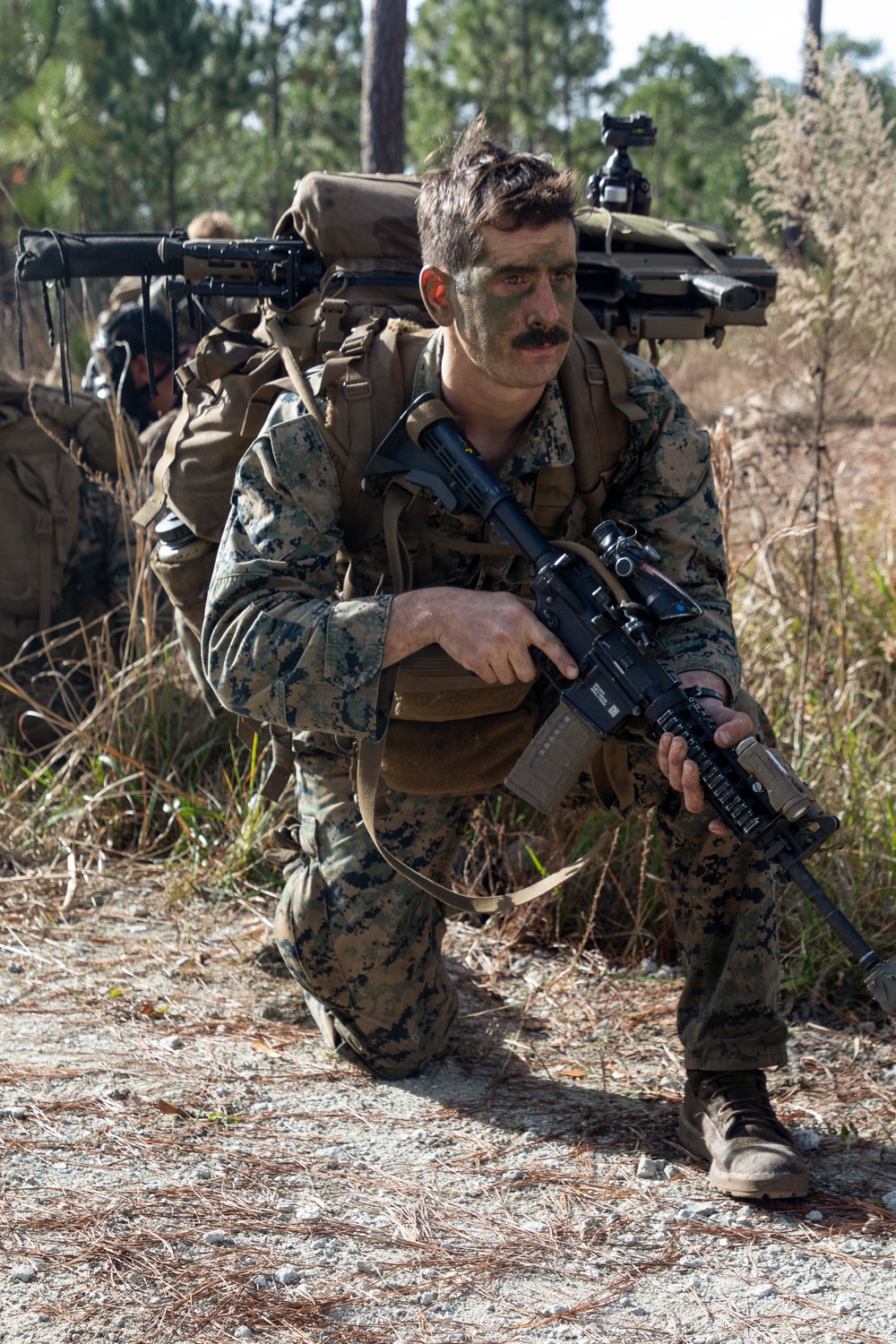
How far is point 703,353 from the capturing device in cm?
1347

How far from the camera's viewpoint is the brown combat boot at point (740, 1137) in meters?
2.33

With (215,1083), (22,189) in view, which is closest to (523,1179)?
(215,1083)

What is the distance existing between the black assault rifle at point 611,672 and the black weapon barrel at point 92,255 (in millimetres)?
1023

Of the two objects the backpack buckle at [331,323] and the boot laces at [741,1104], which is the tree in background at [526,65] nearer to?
the backpack buckle at [331,323]

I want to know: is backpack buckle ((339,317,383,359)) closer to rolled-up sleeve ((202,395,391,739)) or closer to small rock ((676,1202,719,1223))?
rolled-up sleeve ((202,395,391,739))

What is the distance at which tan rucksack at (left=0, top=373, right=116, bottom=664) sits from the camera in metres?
4.85

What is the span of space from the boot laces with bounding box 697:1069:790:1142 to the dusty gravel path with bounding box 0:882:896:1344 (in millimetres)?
117

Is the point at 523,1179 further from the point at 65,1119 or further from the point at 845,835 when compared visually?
the point at 845,835

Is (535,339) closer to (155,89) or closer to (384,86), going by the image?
(384,86)

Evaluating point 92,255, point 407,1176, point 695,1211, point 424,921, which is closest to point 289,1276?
point 407,1176

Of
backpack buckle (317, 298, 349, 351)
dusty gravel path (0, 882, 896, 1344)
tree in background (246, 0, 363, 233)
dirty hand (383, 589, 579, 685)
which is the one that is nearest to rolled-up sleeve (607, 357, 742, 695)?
dirty hand (383, 589, 579, 685)

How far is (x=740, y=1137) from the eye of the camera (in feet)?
7.93

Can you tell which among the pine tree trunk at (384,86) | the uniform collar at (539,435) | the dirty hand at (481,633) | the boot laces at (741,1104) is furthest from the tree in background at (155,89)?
the boot laces at (741,1104)

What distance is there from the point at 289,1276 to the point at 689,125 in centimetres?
2751
